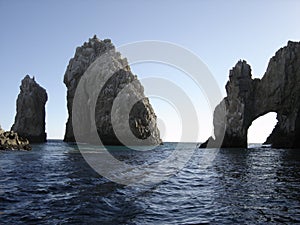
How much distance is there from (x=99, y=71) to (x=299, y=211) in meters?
103

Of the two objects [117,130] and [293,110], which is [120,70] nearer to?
[117,130]

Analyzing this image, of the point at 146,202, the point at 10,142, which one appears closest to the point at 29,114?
the point at 10,142

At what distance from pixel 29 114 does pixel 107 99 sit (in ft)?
140

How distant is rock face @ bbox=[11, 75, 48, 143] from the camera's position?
12038 centimetres

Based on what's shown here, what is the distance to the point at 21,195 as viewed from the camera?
13.5 metres

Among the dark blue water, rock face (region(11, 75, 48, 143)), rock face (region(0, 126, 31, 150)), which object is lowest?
the dark blue water

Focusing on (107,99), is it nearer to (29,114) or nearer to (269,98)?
(29,114)

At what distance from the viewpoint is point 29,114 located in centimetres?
12119

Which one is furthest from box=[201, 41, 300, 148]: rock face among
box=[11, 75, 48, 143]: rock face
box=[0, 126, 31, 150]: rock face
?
box=[11, 75, 48, 143]: rock face

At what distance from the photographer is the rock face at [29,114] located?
395ft

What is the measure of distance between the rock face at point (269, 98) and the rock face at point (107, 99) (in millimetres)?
32631

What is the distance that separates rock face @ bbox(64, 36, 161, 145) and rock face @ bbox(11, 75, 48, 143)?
13.7m

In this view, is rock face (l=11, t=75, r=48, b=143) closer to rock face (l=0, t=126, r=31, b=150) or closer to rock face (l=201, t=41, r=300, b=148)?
rock face (l=0, t=126, r=31, b=150)

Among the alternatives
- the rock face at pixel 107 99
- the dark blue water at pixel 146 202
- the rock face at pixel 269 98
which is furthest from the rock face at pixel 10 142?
the rock face at pixel 269 98
